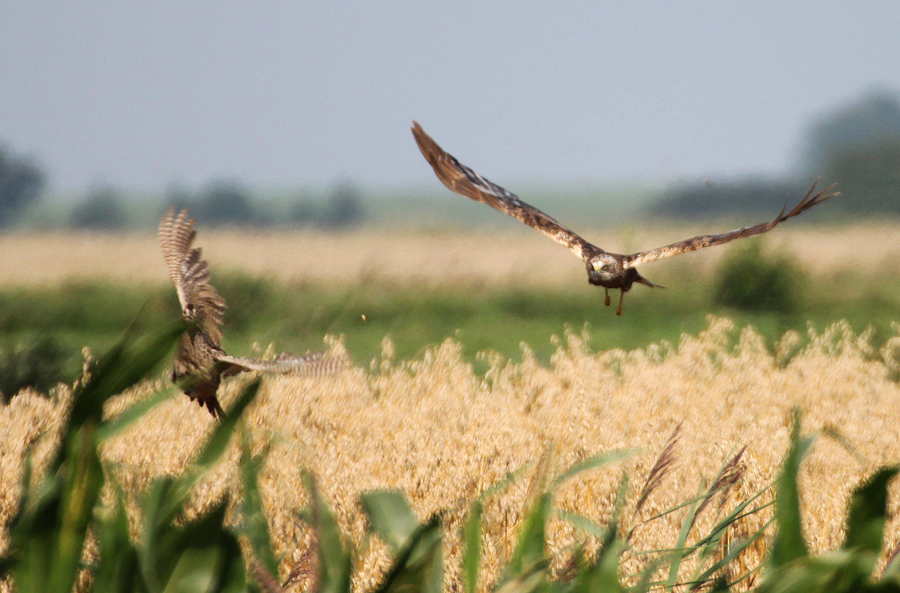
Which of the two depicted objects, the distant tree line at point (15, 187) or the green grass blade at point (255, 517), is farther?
the distant tree line at point (15, 187)

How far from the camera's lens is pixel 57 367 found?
6.37 meters

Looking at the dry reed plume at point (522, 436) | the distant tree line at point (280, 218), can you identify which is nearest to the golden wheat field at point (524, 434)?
the dry reed plume at point (522, 436)

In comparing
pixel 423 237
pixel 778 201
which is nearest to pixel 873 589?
pixel 423 237

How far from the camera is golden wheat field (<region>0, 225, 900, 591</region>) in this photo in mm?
3248

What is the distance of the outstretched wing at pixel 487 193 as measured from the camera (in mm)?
4414

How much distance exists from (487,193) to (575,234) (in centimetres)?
52

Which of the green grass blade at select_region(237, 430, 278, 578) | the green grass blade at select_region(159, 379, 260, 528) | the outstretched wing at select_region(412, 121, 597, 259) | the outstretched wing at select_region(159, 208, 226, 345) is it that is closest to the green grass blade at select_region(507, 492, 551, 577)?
the green grass blade at select_region(237, 430, 278, 578)

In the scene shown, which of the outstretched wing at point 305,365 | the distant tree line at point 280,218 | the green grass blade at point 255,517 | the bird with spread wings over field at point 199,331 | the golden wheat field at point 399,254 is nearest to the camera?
the green grass blade at point 255,517

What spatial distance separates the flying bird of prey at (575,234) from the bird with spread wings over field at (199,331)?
4.27ft

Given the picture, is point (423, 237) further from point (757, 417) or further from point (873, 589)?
point (873, 589)

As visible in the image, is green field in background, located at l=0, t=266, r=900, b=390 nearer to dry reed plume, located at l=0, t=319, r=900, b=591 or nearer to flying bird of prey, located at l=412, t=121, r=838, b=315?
dry reed plume, located at l=0, t=319, r=900, b=591

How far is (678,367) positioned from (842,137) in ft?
318

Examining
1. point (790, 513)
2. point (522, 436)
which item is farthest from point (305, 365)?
point (522, 436)

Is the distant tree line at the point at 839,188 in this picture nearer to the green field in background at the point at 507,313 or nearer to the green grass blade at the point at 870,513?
the green field in background at the point at 507,313
